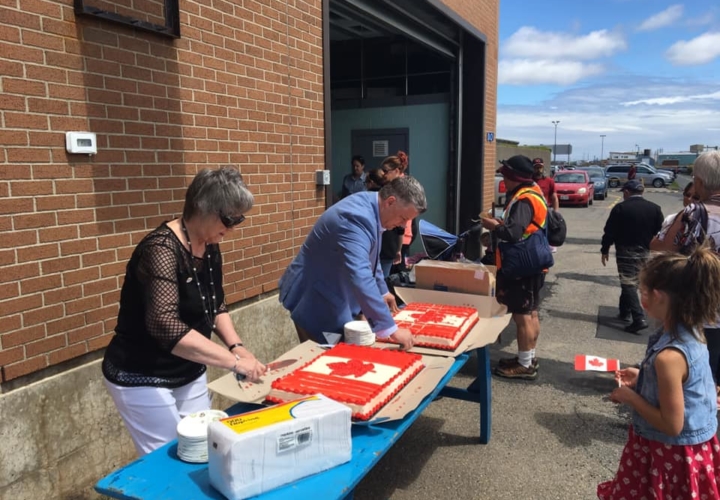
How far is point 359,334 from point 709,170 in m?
2.39

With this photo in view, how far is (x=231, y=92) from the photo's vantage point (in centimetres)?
421

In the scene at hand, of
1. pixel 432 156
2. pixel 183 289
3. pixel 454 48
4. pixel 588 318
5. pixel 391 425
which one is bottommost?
pixel 588 318

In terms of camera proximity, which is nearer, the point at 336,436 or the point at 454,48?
the point at 336,436

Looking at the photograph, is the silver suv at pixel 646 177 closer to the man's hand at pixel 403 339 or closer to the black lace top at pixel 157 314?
the man's hand at pixel 403 339

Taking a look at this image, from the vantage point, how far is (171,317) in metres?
2.11

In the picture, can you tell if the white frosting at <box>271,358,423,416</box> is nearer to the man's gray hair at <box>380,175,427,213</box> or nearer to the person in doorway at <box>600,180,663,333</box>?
the man's gray hair at <box>380,175,427,213</box>

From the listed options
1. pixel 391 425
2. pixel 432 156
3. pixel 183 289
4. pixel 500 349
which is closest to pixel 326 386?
pixel 391 425

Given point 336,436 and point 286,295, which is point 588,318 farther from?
point 336,436

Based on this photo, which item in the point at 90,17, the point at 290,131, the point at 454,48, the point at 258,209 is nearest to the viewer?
the point at 90,17

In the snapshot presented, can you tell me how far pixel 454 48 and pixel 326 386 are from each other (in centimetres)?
852

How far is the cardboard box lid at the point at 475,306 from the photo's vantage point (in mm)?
2992

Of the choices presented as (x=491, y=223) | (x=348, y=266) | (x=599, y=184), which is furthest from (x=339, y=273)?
(x=599, y=184)

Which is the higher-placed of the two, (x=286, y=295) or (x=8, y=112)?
(x=8, y=112)

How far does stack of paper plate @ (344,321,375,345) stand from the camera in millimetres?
2975
